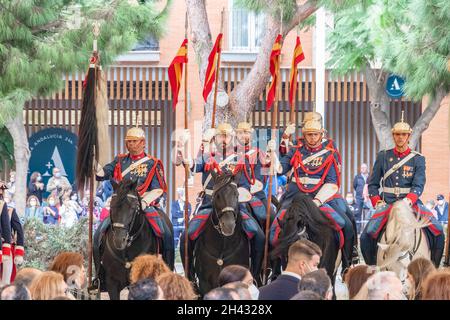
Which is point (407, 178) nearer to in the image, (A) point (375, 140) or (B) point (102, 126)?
(B) point (102, 126)

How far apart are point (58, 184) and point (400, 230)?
512 inches

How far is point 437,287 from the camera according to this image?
28.6 feet

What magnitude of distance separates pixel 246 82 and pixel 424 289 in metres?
10.9

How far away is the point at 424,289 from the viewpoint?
8.93 m

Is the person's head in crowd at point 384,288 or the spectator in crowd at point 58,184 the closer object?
the person's head in crowd at point 384,288

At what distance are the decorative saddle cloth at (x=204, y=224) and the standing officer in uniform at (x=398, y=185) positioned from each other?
125cm

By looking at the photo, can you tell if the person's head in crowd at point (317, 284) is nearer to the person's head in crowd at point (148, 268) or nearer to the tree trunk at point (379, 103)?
the person's head in crowd at point (148, 268)

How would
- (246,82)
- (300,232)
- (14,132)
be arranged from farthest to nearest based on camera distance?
Answer: (14,132) → (246,82) → (300,232)

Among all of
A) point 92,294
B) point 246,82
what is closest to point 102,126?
point 92,294

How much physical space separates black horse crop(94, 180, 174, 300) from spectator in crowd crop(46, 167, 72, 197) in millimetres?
10944

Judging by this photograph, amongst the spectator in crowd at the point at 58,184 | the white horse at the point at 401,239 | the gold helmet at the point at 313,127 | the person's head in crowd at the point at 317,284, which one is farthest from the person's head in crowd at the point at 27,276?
the spectator in crowd at the point at 58,184

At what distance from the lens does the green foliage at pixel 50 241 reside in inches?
741

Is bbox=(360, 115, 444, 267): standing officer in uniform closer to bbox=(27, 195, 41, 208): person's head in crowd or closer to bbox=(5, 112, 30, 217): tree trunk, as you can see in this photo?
bbox=(5, 112, 30, 217): tree trunk

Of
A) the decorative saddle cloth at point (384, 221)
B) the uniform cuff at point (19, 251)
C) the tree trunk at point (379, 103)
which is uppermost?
the tree trunk at point (379, 103)
